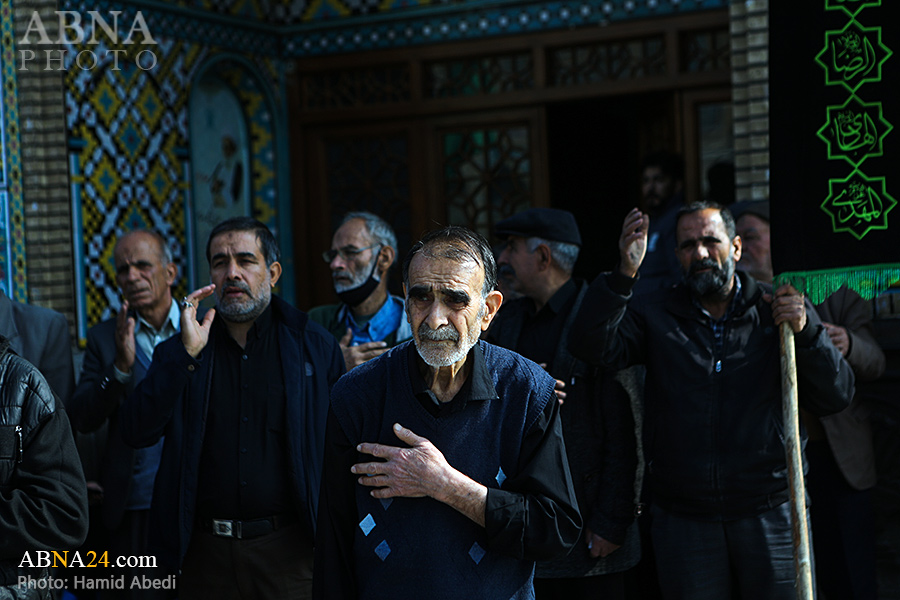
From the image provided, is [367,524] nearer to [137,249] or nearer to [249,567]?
[249,567]

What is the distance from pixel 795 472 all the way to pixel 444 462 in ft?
4.75

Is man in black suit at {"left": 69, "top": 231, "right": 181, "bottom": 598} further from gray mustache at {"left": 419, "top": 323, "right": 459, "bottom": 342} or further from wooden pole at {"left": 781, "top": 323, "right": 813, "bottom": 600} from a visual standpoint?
wooden pole at {"left": 781, "top": 323, "right": 813, "bottom": 600}

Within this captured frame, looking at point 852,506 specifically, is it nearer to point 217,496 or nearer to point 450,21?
point 217,496

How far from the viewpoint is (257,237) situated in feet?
14.0

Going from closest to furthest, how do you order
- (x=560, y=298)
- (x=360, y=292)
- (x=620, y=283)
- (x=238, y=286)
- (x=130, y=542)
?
(x=620, y=283) → (x=238, y=286) → (x=560, y=298) → (x=130, y=542) → (x=360, y=292)

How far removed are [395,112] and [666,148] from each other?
2.02 metres

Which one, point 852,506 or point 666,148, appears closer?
point 852,506

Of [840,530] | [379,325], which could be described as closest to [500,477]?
[379,325]

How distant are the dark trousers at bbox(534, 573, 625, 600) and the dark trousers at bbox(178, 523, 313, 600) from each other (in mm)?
937

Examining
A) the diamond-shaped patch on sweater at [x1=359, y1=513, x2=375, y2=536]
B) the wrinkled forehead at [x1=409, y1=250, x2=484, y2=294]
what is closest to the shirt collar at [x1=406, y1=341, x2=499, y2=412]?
the wrinkled forehead at [x1=409, y1=250, x2=484, y2=294]

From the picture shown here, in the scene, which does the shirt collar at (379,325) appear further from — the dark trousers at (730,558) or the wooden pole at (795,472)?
the wooden pole at (795,472)

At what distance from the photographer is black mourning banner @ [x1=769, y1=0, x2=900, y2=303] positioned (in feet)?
12.5

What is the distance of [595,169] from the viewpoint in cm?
884

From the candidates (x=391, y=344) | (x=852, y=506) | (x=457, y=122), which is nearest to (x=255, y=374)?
(x=391, y=344)
